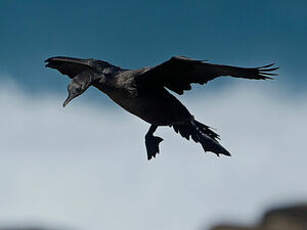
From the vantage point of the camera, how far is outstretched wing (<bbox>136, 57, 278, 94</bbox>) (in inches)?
280

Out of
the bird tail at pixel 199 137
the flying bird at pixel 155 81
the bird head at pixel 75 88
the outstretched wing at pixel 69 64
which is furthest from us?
the bird tail at pixel 199 137

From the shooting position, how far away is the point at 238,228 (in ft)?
79.9

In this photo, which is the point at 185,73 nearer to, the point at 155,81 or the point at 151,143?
Answer: the point at 155,81

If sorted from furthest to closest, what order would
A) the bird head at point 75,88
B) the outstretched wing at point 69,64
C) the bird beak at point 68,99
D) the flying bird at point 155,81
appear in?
the outstretched wing at point 69,64 → the flying bird at point 155,81 → the bird head at point 75,88 → the bird beak at point 68,99

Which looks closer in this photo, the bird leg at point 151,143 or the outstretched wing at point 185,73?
the outstretched wing at point 185,73

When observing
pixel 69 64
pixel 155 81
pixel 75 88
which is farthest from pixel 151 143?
pixel 75 88

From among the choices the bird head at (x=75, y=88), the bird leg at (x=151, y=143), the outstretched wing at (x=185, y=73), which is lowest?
the bird leg at (x=151, y=143)

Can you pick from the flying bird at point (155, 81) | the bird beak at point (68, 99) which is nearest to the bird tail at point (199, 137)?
the flying bird at point (155, 81)

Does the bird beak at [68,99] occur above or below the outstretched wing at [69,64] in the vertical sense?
below

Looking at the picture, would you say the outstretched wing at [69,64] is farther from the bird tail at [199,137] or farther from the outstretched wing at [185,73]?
the bird tail at [199,137]

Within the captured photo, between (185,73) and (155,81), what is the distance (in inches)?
13.8

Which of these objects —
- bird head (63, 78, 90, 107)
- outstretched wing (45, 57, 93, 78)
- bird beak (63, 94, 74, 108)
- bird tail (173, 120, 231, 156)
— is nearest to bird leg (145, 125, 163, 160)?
bird tail (173, 120, 231, 156)

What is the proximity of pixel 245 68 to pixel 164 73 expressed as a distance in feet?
2.87

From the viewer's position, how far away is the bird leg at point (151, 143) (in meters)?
7.98
